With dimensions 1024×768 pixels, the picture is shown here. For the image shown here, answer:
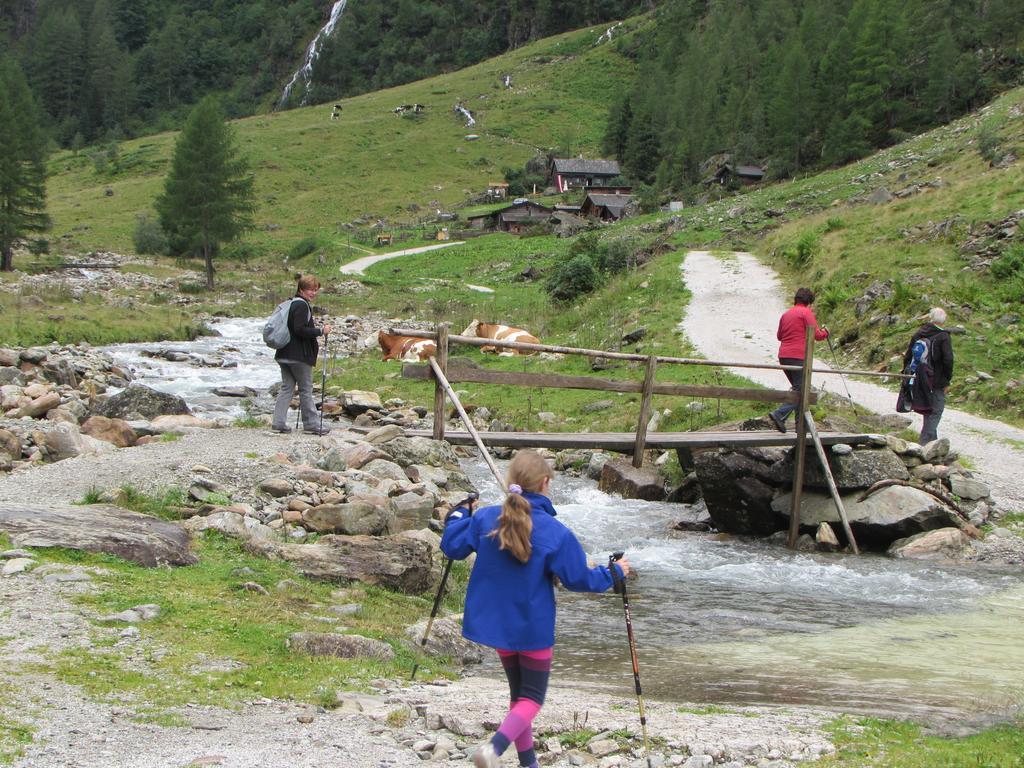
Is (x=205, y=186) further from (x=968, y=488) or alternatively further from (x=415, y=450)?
(x=968, y=488)

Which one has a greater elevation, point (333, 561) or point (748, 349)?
point (748, 349)

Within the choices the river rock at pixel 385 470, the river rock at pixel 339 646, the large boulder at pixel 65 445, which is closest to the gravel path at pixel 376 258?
the large boulder at pixel 65 445

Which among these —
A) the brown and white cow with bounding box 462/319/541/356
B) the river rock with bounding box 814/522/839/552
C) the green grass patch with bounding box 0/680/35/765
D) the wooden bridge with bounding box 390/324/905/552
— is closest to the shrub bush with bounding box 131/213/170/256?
the brown and white cow with bounding box 462/319/541/356

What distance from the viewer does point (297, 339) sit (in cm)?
1358

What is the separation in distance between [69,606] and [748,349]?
1997cm

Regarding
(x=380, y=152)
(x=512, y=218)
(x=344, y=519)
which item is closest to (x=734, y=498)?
(x=344, y=519)

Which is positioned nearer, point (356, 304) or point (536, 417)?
point (536, 417)

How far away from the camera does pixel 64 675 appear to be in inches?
235

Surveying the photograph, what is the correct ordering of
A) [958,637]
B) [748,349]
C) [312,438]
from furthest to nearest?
[748,349]
[312,438]
[958,637]

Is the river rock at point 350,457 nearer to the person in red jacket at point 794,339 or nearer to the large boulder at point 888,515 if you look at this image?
the person in red jacket at point 794,339

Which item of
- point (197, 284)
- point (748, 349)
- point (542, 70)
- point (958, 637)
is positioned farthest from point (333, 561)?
point (542, 70)

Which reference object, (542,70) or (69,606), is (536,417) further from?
(542,70)

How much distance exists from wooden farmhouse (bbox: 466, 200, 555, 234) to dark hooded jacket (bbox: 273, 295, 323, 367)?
2935 inches

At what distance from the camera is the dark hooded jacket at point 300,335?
43.9ft
